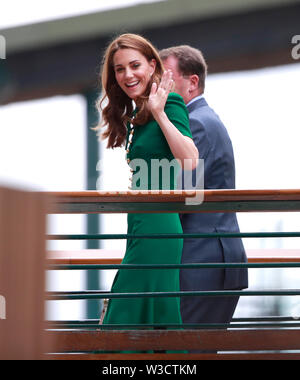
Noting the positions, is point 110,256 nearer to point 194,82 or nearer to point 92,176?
point 194,82

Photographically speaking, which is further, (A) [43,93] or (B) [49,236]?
(A) [43,93]

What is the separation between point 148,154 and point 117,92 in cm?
39

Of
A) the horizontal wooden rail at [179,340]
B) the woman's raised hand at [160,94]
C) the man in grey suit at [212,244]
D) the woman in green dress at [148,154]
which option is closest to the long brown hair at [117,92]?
the woman in green dress at [148,154]

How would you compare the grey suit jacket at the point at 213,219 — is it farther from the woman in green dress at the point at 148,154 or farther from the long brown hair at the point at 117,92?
the long brown hair at the point at 117,92

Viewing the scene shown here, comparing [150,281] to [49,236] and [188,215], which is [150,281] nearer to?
[188,215]

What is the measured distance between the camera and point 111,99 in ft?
11.1

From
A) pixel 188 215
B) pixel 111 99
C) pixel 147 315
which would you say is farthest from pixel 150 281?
pixel 111 99

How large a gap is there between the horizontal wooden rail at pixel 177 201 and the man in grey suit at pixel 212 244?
43 centimetres

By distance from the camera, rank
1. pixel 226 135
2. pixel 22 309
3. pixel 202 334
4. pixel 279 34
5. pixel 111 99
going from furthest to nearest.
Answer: pixel 279 34 < pixel 226 135 < pixel 111 99 < pixel 202 334 < pixel 22 309

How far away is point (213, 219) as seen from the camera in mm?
3500

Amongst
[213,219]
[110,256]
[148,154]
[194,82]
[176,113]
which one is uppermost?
[194,82]

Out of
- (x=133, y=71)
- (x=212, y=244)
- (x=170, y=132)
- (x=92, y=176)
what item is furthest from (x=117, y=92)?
(x=92, y=176)

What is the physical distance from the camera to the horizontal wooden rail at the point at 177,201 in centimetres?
299

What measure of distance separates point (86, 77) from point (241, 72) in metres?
1.92
